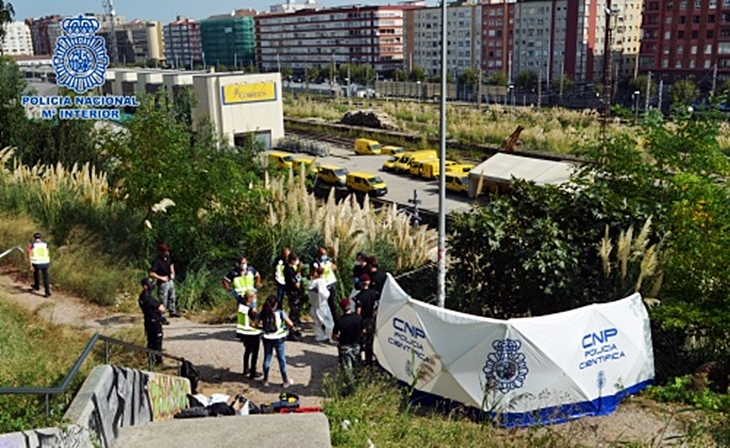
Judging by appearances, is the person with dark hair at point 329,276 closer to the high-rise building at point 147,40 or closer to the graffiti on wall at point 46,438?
the graffiti on wall at point 46,438

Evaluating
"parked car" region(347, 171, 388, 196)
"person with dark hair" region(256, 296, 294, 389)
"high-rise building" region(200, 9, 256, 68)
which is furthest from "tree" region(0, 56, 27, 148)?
"high-rise building" region(200, 9, 256, 68)

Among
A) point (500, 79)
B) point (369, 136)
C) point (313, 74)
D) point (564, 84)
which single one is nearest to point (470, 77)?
point (500, 79)

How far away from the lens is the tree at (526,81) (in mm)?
89188

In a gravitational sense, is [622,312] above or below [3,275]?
above

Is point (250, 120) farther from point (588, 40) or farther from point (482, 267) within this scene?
point (588, 40)

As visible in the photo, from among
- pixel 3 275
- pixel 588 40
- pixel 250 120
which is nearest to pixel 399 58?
pixel 588 40

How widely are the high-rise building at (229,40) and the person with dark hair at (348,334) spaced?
135m

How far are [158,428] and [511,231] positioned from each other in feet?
23.3

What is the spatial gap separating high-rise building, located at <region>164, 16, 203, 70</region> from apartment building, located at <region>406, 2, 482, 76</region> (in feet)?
196

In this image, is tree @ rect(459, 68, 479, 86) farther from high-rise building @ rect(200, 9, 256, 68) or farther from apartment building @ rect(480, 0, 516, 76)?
high-rise building @ rect(200, 9, 256, 68)

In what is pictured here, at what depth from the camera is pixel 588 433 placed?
8.41 m

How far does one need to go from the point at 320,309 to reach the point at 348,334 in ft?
7.62

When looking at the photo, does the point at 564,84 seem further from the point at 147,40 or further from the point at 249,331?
the point at 147,40

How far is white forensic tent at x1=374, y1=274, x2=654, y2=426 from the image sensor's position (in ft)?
27.9
